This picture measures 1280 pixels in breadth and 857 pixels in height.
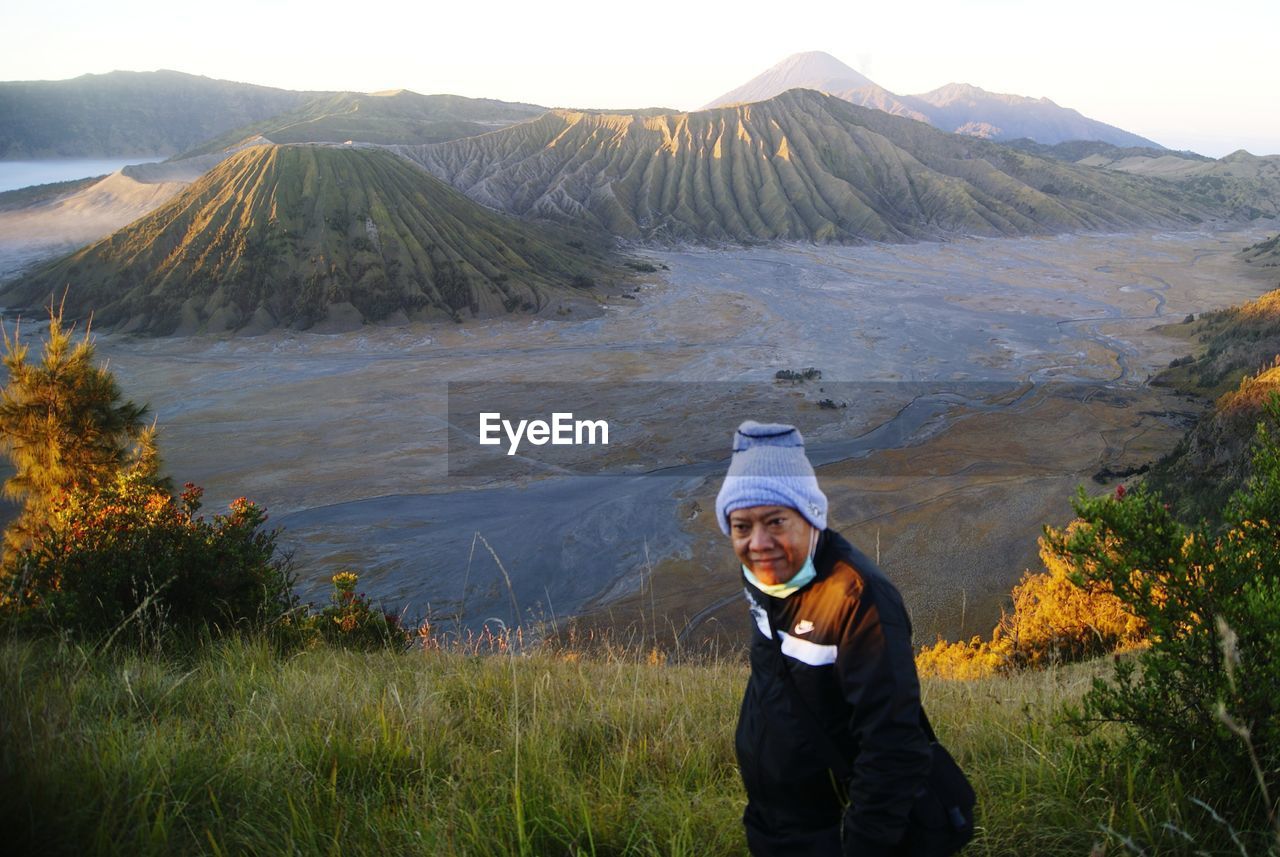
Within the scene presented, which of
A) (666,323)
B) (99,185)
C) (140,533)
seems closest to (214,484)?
(140,533)

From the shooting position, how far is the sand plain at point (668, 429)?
54.1ft

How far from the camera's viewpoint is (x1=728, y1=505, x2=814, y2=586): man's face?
192 cm

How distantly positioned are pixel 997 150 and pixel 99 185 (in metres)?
82.3

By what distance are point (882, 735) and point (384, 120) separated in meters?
106

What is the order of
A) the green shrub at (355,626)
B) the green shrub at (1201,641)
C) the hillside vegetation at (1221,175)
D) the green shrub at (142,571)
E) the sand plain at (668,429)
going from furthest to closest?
the hillside vegetation at (1221,175) < the sand plain at (668,429) < the green shrub at (355,626) < the green shrub at (142,571) < the green shrub at (1201,641)

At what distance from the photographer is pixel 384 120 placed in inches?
3799

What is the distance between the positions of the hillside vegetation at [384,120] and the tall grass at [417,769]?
89.1 metres

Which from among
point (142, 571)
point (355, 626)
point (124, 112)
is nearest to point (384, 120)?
point (124, 112)

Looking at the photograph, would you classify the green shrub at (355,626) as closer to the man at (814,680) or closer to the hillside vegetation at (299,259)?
the man at (814,680)

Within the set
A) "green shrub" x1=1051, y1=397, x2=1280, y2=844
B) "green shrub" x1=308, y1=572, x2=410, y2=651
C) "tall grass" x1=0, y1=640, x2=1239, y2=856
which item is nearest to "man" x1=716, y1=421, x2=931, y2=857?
"tall grass" x1=0, y1=640, x2=1239, y2=856

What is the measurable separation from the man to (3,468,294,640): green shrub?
4315 mm

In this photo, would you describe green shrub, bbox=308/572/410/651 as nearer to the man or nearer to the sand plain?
the sand plain

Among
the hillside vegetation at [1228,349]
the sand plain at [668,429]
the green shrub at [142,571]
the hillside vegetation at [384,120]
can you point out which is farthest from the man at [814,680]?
the hillside vegetation at [384,120]

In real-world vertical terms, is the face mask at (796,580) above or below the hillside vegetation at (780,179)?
below
